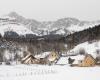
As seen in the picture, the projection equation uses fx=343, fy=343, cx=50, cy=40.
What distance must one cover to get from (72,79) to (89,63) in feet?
187

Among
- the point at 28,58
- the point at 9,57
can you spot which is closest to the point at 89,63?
the point at 28,58

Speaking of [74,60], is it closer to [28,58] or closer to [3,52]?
[28,58]

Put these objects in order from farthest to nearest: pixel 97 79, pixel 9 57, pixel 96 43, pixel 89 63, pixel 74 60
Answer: pixel 96 43, pixel 9 57, pixel 74 60, pixel 89 63, pixel 97 79

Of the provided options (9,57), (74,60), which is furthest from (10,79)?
(9,57)

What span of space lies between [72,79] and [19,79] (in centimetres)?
658

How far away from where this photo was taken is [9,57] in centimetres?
18038

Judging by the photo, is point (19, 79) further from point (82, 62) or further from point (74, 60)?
point (74, 60)

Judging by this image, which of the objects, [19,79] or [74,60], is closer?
[19,79]

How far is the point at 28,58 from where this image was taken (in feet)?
438

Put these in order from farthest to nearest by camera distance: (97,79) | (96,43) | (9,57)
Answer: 1. (96,43)
2. (9,57)
3. (97,79)

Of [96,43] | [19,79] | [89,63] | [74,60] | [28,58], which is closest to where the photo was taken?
[19,79]

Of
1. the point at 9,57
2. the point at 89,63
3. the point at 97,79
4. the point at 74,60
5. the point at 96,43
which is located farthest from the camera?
the point at 96,43

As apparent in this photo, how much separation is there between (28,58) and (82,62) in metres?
39.1

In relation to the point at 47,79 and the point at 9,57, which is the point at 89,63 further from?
the point at 9,57
